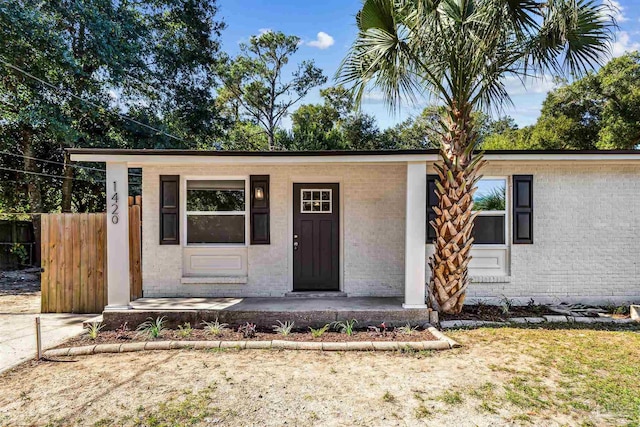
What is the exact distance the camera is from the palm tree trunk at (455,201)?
6012 millimetres

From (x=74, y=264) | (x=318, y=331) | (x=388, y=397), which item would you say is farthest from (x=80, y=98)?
(x=388, y=397)

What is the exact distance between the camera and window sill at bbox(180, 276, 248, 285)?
707cm

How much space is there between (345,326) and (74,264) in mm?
5003

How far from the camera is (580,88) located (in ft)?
63.4

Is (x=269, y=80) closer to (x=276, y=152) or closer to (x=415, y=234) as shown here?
(x=276, y=152)

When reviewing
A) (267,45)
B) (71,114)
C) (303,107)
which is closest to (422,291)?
(71,114)

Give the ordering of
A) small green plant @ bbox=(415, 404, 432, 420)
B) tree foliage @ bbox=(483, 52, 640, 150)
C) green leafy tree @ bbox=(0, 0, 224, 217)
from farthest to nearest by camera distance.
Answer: tree foliage @ bbox=(483, 52, 640, 150) < green leafy tree @ bbox=(0, 0, 224, 217) < small green plant @ bbox=(415, 404, 432, 420)

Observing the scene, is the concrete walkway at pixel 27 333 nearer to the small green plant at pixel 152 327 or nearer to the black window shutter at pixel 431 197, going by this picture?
the small green plant at pixel 152 327

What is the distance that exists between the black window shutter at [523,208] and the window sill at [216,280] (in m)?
5.24

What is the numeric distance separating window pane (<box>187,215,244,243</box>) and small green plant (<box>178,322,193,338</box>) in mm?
1898

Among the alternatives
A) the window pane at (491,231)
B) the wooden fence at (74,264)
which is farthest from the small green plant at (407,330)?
the wooden fence at (74,264)

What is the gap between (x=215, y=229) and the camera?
7.25 metres

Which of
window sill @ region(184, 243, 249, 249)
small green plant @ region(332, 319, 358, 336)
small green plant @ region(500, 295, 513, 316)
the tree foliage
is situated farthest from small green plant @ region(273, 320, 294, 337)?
the tree foliage

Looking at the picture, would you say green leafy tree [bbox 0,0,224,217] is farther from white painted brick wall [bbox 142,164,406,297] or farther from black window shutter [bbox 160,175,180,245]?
white painted brick wall [bbox 142,164,406,297]
